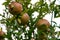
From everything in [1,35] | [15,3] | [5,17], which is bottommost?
[1,35]

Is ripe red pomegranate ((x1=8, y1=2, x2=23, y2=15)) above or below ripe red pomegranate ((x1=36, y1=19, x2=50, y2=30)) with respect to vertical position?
above

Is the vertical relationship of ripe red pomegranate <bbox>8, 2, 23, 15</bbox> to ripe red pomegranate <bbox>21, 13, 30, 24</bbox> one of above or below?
above

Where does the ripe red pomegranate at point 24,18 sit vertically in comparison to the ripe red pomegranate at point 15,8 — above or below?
below

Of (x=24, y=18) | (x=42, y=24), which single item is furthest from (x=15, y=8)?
(x=42, y=24)

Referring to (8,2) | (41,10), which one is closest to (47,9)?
(41,10)

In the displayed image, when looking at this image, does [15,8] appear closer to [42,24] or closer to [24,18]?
[24,18]

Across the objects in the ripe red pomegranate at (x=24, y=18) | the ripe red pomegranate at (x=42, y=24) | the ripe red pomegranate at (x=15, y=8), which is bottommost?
the ripe red pomegranate at (x=42, y=24)

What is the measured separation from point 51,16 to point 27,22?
0.56ft

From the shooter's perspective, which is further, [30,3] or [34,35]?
[30,3]

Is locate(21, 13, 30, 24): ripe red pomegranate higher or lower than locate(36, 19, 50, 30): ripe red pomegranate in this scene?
higher

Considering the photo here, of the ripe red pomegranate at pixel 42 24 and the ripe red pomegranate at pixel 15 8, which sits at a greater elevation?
the ripe red pomegranate at pixel 15 8

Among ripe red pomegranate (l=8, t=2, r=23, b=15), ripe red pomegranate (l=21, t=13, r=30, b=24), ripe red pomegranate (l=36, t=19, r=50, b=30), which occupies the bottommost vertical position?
ripe red pomegranate (l=36, t=19, r=50, b=30)

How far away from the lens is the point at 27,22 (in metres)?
1.26

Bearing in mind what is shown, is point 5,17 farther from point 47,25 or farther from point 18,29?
point 47,25
